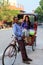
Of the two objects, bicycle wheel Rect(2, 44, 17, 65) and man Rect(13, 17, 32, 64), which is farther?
man Rect(13, 17, 32, 64)

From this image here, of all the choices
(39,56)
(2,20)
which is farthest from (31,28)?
(2,20)

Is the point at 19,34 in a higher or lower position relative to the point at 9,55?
higher

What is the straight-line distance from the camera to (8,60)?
745 centimetres

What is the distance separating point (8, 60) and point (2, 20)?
3573cm

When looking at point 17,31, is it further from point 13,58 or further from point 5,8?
point 5,8

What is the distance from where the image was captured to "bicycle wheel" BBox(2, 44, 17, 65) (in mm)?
7251

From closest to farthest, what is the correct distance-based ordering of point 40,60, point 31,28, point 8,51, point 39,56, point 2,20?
point 8,51 → point 40,60 → point 39,56 → point 31,28 → point 2,20

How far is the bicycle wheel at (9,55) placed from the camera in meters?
7.25

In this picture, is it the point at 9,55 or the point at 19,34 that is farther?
the point at 19,34

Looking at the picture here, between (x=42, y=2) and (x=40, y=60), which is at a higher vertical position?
(x=40, y=60)

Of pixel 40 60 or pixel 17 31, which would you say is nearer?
pixel 17 31

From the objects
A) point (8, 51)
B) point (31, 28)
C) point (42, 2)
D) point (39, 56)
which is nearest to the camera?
point (8, 51)

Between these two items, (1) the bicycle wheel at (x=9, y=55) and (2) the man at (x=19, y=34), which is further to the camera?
(2) the man at (x=19, y=34)

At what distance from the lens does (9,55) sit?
7.38 metres
